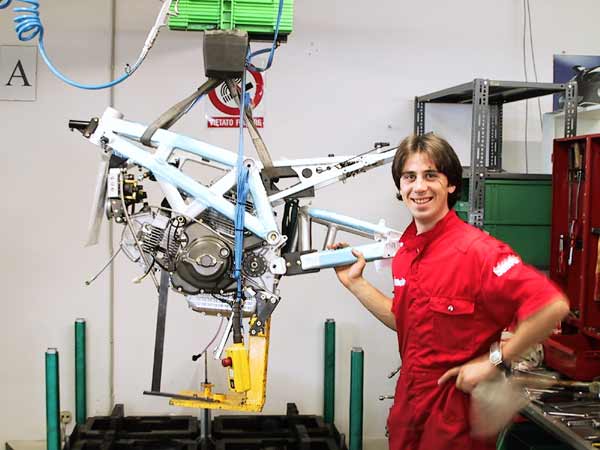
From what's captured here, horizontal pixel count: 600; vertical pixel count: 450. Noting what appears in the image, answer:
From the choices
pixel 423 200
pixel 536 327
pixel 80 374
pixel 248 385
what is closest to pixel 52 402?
pixel 80 374

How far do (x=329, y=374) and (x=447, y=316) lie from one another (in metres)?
1.53

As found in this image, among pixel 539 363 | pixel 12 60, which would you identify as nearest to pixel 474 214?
pixel 539 363

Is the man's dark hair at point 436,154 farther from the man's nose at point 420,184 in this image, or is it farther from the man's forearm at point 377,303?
the man's forearm at point 377,303

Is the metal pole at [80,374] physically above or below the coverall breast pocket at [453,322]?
below

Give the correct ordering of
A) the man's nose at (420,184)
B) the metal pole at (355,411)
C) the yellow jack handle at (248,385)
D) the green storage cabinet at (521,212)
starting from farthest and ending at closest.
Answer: the metal pole at (355,411) < the green storage cabinet at (521,212) < the yellow jack handle at (248,385) < the man's nose at (420,184)

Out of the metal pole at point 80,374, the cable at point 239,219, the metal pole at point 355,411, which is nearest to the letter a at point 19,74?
the metal pole at point 80,374

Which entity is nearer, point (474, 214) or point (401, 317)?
point (401, 317)

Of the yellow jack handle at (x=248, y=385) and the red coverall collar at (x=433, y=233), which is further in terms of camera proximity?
the yellow jack handle at (x=248, y=385)

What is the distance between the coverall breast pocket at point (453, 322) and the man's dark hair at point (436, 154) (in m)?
0.30

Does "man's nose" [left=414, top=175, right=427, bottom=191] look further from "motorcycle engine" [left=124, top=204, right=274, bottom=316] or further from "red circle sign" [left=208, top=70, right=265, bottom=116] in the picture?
"red circle sign" [left=208, top=70, right=265, bottom=116]

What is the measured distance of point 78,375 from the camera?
292cm

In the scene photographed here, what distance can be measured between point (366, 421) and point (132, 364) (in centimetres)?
120

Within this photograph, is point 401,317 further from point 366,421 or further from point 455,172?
point 366,421

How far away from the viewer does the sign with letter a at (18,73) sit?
293cm
